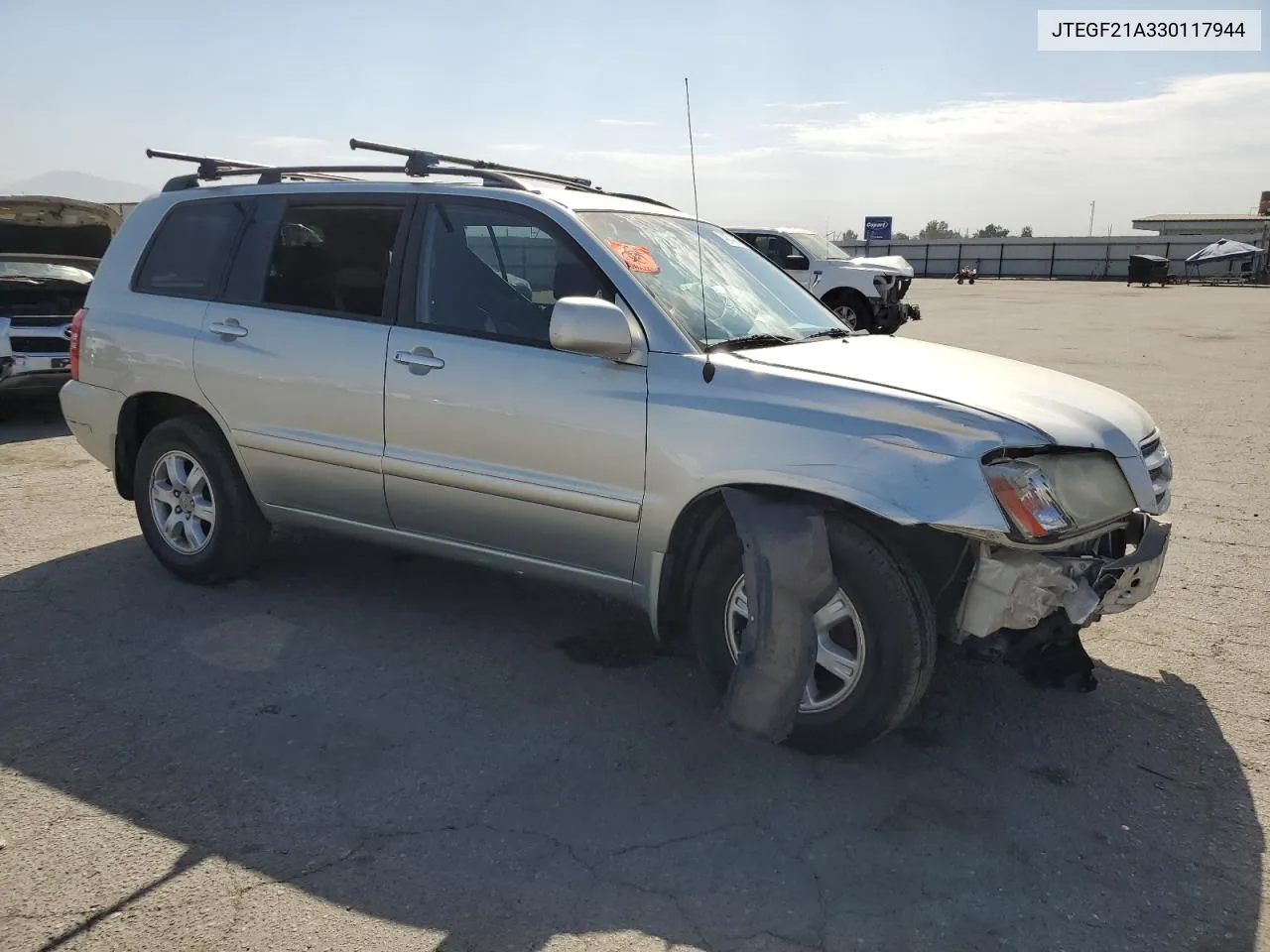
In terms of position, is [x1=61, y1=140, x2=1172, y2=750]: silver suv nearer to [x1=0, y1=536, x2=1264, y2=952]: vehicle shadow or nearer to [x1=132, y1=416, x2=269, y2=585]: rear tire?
A: [x1=132, y1=416, x2=269, y2=585]: rear tire

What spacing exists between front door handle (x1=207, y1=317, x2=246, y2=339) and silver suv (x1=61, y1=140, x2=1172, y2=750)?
0.01 meters

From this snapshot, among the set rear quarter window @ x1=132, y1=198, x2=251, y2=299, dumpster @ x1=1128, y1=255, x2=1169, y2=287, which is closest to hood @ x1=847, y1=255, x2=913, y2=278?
rear quarter window @ x1=132, y1=198, x2=251, y2=299

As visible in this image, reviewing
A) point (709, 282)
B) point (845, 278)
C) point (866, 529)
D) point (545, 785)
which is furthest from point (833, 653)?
point (845, 278)

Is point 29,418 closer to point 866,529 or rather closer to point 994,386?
point 866,529

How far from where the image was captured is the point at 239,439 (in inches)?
185

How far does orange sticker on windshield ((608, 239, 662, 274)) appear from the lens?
3887 mm

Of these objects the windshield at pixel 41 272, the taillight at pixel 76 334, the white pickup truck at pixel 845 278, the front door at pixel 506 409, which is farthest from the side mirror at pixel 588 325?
the white pickup truck at pixel 845 278

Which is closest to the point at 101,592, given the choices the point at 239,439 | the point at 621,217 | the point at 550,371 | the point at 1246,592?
the point at 239,439

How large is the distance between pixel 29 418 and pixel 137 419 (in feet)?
17.7

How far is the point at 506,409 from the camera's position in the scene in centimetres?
389

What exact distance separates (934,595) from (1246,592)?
248 centimetres

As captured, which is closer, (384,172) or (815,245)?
(384,172)

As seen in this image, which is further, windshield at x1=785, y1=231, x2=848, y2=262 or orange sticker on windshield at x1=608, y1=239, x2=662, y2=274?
windshield at x1=785, y1=231, x2=848, y2=262

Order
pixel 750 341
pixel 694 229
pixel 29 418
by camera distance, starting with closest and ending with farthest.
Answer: pixel 750 341, pixel 694 229, pixel 29 418
